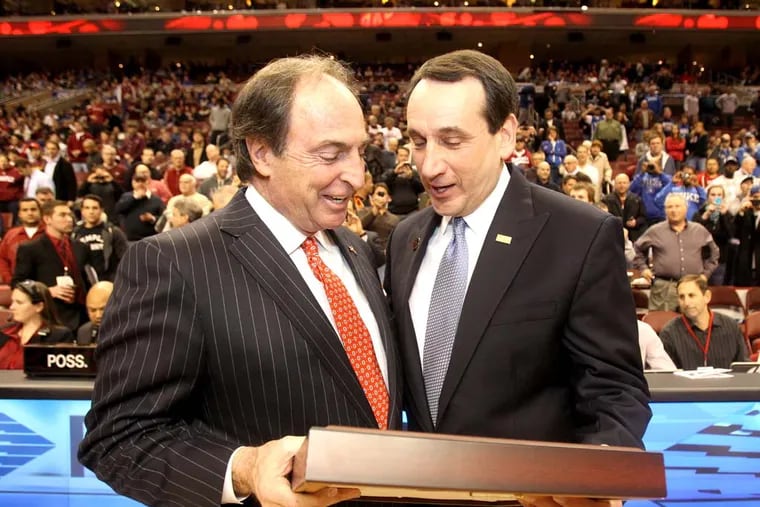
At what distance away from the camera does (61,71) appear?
27906 millimetres

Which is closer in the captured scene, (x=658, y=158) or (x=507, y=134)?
(x=507, y=134)

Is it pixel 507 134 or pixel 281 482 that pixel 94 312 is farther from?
pixel 281 482

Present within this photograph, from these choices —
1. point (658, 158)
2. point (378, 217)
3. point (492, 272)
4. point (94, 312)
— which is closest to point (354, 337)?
point (492, 272)

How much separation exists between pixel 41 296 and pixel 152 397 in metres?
3.53

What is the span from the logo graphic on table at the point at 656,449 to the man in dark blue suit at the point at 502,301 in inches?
48.6

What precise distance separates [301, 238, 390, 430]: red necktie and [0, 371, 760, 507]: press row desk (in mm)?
1486

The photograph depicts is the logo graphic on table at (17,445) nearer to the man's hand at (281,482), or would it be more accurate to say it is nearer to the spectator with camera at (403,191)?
the man's hand at (281,482)

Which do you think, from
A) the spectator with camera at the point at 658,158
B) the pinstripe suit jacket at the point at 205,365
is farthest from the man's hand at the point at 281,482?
the spectator with camera at the point at 658,158

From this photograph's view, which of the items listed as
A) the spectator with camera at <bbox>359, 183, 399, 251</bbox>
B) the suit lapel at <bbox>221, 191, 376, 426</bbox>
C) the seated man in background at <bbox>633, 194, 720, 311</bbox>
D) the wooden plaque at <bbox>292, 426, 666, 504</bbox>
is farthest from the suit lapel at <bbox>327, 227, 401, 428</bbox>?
the spectator with camera at <bbox>359, 183, 399, 251</bbox>

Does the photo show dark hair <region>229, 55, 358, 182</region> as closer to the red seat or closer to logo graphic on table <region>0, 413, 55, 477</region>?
logo graphic on table <region>0, 413, 55, 477</region>

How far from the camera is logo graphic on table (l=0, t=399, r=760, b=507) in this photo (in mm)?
2795

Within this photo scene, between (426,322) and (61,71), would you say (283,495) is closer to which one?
(426,322)

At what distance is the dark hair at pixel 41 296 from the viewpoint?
4488mm

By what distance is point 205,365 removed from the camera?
4.79ft
